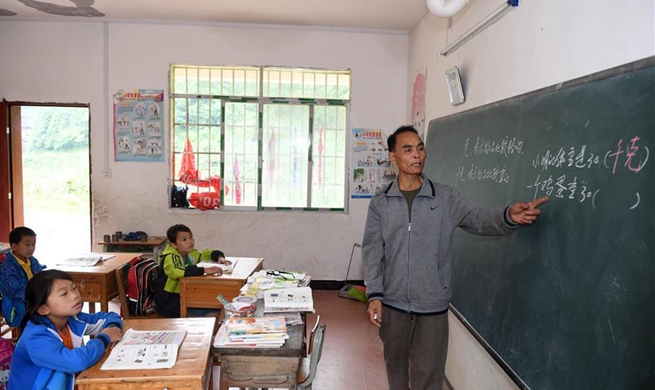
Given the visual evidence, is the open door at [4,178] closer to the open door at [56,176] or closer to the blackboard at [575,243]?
the open door at [56,176]

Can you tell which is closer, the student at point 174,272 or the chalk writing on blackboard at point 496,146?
the chalk writing on blackboard at point 496,146

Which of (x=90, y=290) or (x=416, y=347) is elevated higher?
(x=416, y=347)

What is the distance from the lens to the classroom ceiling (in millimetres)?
4484

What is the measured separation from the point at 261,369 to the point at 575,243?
1.31 meters

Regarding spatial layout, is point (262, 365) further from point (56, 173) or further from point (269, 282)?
point (56, 173)

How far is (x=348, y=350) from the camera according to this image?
380 centimetres

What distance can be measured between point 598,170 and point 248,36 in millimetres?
4556

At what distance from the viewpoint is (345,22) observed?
5109mm

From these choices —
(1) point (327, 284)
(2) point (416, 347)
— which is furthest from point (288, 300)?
(1) point (327, 284)

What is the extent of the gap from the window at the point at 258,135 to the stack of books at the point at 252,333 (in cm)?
339

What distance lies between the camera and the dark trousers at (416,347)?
203 centimetres

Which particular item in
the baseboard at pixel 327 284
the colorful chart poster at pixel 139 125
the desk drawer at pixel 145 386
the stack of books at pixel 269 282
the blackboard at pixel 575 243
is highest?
the colorful chart poster at pixel 139 125

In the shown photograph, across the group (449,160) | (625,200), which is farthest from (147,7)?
(625,200)

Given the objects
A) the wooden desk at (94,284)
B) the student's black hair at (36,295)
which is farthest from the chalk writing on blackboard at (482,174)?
the wooden desk at (94,284)
